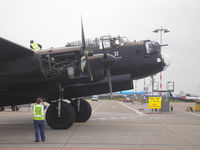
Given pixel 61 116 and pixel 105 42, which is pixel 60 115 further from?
pixel 105 42

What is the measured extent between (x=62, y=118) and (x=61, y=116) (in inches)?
4.3

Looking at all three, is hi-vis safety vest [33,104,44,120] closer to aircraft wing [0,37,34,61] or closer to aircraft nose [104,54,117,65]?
aircraft wing [0,37,34,61]

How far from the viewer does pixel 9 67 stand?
1019cm

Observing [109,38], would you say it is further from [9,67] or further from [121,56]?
[9,67]

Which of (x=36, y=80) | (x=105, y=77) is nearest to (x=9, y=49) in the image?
(x=36, y=80)

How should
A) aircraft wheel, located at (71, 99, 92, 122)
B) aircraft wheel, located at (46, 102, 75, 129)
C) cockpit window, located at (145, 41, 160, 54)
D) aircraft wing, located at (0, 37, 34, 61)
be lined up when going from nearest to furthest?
aircraft wing, located at (0, 37, 34, 61) → aircraft wheel, located at (46, 102, 75, 129) → cockpit window, located at (145, 41, 160, 54) → aircraft wheel, located at (71, 99, 92, 122)

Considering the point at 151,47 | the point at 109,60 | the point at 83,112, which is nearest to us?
the point at 109,60

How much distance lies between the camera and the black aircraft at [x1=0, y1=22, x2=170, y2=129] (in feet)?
33.4

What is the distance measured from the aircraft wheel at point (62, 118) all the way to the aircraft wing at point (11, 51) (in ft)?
9.84

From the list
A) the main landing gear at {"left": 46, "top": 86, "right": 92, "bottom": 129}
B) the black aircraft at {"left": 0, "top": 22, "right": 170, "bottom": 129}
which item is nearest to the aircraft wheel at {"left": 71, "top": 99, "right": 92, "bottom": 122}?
the black aircraft at {"left": 0, "top": 22, "right": 170, "bottom": 129}

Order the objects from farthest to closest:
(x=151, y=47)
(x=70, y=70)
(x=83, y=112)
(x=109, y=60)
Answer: (x=83, y=112) → (x=151, y=47) → (x=109, y=60) → (x=70, y=70)

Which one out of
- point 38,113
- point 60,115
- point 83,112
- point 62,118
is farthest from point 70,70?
point 83,112

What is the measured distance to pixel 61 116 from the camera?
1105 cm

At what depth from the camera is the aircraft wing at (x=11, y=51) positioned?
9203 millimetres
